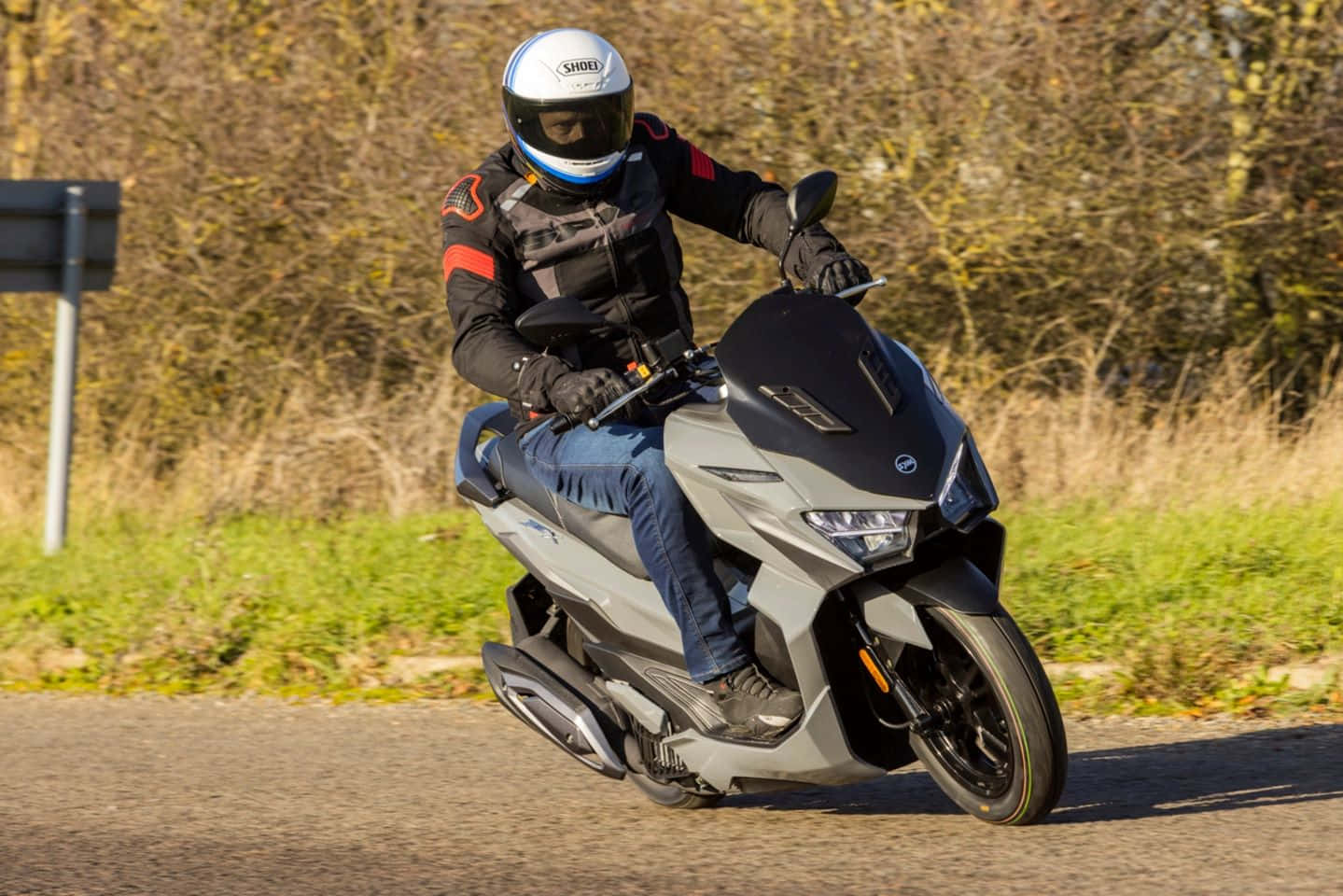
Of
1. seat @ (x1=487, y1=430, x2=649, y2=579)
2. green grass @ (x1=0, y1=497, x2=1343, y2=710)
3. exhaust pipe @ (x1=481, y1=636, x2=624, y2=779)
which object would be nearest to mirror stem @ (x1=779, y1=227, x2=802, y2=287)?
seat @ (x1=487, y1=430, x2=649, y2=579)

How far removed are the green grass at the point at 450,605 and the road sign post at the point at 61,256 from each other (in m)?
0.55

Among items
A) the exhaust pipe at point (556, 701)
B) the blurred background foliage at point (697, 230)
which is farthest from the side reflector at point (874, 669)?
the blurred background foliage at point (697, 230)

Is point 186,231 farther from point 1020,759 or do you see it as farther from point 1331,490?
point 1020,759

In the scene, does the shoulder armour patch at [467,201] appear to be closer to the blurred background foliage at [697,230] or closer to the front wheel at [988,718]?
the front wheel at [988,718]

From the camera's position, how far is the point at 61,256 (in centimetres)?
836

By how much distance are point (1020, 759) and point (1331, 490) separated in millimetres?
4509

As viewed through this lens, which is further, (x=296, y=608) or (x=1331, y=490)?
(x=1331, y=490)

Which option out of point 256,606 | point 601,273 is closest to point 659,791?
point 601,273

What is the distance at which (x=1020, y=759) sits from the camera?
12.7ft

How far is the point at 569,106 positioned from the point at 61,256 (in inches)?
183

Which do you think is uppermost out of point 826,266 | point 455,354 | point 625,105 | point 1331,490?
point 625,105

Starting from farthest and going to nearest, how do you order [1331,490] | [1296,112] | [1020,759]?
[1296,112], [1331,490], [1020,759]

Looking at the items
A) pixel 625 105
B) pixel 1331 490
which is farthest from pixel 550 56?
pixel 1331 490

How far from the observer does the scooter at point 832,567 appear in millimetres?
3838
